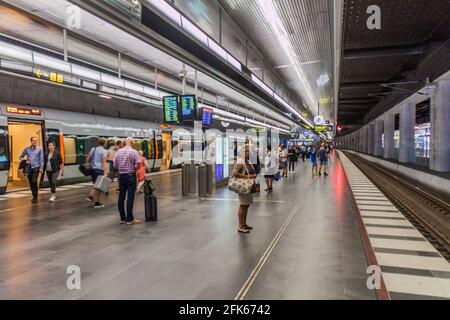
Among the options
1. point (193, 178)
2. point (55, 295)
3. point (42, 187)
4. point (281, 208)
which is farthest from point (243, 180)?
point (42, 187)

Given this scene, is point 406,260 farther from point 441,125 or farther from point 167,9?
point 441,125

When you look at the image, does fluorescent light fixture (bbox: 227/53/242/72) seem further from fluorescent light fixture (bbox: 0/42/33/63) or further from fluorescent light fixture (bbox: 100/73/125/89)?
fluorescent light fixture (bbox: 0/42/33/63)

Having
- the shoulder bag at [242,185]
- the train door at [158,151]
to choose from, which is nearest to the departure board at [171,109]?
the train door at [158,151]

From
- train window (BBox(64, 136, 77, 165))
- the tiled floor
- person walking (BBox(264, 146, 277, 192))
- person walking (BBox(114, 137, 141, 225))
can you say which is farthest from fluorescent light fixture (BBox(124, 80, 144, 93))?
the tiled floor

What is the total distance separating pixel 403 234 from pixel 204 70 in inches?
241

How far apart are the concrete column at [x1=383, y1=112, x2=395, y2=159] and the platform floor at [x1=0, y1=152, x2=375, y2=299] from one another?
22.1 m

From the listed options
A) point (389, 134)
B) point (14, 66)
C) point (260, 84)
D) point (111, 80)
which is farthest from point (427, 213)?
point (389, 134)

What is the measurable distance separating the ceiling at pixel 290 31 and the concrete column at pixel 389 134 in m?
15.4

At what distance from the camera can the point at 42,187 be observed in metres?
13.2

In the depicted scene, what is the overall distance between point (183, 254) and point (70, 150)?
36.8 feet

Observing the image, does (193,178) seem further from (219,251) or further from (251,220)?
(219,251)

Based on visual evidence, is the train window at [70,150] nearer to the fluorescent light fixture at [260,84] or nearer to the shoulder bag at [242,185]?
the fluorescent light fixture at [260,84]

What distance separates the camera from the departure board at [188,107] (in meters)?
13.0

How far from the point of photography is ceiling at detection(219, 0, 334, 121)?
775 centimetres
